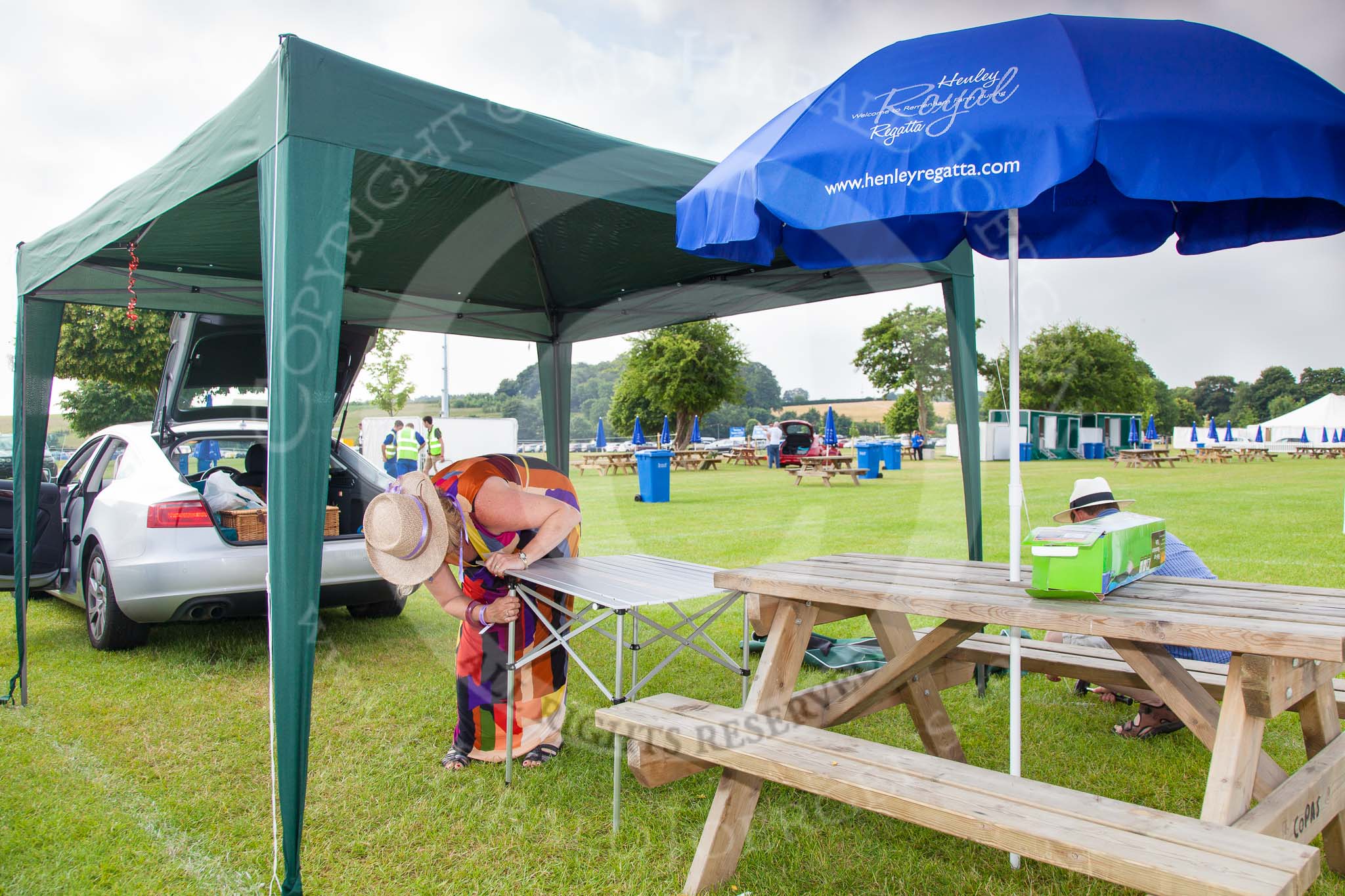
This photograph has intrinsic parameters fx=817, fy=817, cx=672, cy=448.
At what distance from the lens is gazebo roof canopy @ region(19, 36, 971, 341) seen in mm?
2445

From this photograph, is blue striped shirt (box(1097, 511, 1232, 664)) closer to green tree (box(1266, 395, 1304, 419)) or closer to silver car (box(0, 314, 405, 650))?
silver car (box(0, 314, 405, 650))

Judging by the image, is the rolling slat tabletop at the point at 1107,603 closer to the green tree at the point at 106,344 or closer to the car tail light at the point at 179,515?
the car tail light at the point at 179,515

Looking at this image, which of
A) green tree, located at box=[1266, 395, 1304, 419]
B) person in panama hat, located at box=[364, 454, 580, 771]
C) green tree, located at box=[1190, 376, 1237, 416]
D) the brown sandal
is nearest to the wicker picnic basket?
person in panama hat, located at box=[364, 454, 580, 771]

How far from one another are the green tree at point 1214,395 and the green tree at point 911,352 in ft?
164

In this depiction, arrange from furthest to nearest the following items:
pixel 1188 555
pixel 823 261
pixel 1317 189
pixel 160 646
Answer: pixel 160 646 → pixel 823 261 → pixel 1188 555 → pixel 1317 189

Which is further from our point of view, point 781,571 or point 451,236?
point 451,236

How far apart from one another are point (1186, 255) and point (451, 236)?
381 cm

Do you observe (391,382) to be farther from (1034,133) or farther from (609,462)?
(1034,133)

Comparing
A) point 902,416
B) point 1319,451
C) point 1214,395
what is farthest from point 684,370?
point 1214,395

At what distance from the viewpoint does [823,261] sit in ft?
12.0

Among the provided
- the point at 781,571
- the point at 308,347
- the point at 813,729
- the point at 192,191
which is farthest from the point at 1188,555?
the point at 192,191

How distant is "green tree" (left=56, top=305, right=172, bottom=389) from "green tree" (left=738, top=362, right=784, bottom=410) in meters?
12.0

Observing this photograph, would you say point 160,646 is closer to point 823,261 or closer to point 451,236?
point 451,236

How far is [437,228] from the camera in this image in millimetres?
4750
